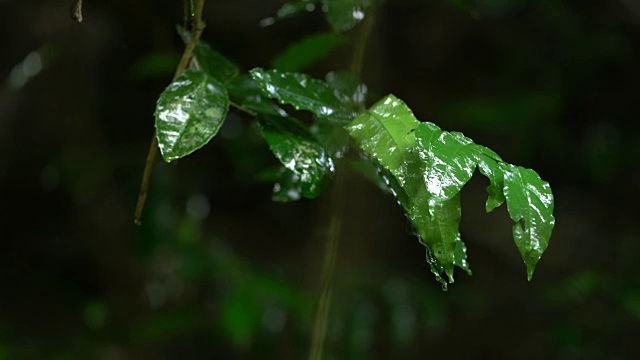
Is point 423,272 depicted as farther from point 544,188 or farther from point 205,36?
point 544,188

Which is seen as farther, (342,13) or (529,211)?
(342,13)

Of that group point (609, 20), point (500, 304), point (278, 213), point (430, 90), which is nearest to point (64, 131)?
point (278, 213)

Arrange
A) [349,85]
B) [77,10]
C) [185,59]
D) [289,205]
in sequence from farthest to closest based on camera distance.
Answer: [289,205], [349,85], [185,59], [77,10]

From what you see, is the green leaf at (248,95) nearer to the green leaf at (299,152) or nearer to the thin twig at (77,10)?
the green leaf at (299,152)

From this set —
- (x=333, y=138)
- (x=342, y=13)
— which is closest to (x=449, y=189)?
(x=333, y=138)

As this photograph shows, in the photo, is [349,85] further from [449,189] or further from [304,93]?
[449,189]

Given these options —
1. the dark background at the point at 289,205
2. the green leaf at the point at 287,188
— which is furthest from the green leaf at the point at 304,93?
the dark background at the point at 289,205

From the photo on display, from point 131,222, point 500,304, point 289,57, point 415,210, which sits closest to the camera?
point 415,210
